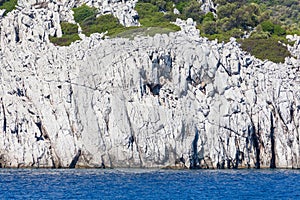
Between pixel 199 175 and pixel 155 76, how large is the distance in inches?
427

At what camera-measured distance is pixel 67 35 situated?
8712 cm

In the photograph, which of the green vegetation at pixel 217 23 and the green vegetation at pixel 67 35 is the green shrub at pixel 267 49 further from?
the green vegetation at pixel 67 35

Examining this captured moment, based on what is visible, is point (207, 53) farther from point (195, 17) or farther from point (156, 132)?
point (195, 17)

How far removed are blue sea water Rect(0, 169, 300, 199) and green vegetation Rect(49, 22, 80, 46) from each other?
68.5 ft

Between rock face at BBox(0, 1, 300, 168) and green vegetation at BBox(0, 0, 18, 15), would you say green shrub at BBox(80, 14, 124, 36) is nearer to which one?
green vegetation at BBox(0, 0, 18, 15)

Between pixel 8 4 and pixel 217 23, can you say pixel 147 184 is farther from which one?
pixel 8 4

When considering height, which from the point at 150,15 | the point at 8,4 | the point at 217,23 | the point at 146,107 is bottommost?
the point at 146,107

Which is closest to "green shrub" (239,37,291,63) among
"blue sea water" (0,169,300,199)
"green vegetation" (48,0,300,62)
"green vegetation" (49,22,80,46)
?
"green vegetation" (48,0,300,62)

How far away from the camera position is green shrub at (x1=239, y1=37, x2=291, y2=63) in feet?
265

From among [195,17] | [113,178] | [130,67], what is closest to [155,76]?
[130,67]

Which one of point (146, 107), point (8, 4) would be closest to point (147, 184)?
point (146, 107)

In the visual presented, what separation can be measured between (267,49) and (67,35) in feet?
69.2

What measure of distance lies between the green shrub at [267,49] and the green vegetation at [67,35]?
17.8m

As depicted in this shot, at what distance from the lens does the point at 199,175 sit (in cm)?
6041
